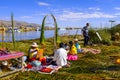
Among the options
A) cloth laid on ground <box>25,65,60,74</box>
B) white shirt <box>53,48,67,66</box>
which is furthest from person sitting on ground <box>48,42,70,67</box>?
cloth laid on ground <box>25,65,60,74</box>

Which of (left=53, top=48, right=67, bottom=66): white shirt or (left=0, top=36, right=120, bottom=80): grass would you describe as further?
(left=53, top=48, right=67, bottom=66): white shirt

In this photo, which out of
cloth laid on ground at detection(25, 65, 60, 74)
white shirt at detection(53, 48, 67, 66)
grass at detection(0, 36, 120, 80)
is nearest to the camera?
grass at detection(0, 36, 120, 80)

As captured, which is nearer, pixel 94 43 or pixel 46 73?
pixel 46 73

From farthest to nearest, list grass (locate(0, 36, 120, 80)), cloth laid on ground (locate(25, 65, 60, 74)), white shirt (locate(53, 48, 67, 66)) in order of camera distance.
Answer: white shirt (locate(53, 48, 67, 66)) → cloth laid on ground (locate(25, 65, 60, 74)) → grass (locate(0, 36, 120, 80))

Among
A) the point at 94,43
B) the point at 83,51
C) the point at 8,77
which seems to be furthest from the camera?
the point at 94,43

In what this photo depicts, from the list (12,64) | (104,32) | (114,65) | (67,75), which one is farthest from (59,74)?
(104,32)

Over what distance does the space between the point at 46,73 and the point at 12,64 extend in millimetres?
1453

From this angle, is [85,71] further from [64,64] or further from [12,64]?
[12,64]

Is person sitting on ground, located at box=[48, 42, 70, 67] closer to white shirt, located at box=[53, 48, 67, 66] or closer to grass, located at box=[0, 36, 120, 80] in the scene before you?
white shirt, located at box=[53, 48, 67, 66]

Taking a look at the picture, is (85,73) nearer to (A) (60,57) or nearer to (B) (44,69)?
(B) (44,69)

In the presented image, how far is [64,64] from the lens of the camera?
12867 millimetres

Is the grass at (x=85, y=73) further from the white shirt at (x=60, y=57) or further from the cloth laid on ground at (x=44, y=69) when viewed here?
the white shirt at (x=60, y=57)

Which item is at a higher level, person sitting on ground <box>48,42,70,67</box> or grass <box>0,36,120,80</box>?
person sitting on ground <box>48,42,70,67</box>

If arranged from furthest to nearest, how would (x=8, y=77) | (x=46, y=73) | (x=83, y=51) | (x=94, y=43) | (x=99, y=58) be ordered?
1. (x=94, y=43)
2. (x=83, y=51)
3. (x=99, y=58)
4. (x=46, y=73)
5. (x=8, y=77)
